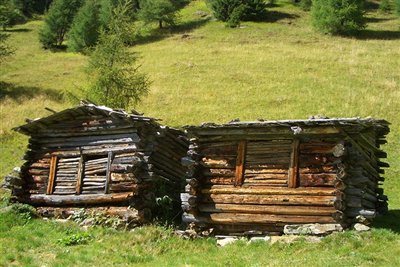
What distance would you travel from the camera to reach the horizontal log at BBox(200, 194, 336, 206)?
14367mm

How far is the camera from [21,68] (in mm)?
53812

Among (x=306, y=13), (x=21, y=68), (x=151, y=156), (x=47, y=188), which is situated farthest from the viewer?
(x=306, y=13)

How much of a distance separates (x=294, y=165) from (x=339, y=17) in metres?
49.2

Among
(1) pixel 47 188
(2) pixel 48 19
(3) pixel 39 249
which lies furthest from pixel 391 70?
(2) pixel 48 19

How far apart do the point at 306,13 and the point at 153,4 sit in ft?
78.1

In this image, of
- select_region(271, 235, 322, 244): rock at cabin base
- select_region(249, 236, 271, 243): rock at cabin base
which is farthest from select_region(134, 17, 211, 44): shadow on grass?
select_region(271, 235, 322, 244): rock at cabin base

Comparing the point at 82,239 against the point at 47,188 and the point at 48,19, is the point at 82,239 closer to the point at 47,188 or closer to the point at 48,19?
the point at 47,188

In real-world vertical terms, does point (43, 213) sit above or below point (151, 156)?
below

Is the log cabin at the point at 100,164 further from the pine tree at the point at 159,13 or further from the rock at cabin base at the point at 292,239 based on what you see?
the pine tree at the point at 159,13

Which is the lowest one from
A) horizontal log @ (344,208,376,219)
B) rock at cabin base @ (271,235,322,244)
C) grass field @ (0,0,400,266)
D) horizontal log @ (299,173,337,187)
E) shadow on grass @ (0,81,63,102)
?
shadow on grass @ (0,81,63,102)

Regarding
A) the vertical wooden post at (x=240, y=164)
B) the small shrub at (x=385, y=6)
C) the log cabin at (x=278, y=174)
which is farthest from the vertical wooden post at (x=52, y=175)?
the small shrub at (x=385, y=6)

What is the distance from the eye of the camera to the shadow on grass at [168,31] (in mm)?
65875

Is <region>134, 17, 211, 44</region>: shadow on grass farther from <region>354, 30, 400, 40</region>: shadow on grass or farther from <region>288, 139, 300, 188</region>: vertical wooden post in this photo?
<region>288, 139, 300, 188</region>: vertical wooden post

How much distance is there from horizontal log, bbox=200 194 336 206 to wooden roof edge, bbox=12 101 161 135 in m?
3.51
